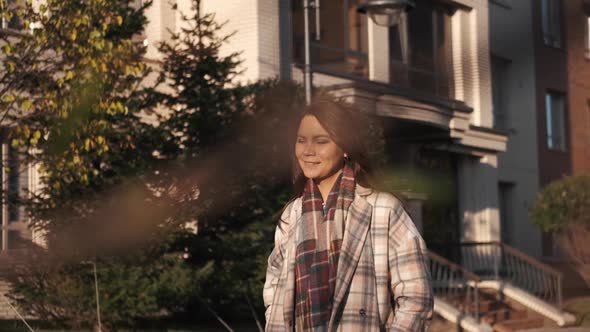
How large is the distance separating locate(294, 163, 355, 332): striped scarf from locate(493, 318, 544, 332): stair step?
16069 mm

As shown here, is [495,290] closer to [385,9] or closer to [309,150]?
[385,9]

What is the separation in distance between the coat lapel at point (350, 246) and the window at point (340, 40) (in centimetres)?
1603

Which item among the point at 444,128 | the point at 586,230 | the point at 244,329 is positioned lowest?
the point at 244,329

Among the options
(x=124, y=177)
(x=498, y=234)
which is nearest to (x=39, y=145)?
(x=124, y=177)

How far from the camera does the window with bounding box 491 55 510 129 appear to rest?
1099 inches

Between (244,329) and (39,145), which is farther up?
(39,145)

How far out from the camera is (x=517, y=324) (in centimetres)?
2056

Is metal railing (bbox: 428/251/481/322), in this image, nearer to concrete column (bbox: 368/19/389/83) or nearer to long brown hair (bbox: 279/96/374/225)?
concrete column (bbox: 368/19/389/83)

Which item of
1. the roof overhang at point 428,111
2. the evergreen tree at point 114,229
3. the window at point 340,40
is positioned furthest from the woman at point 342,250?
→ the window at point 340,40

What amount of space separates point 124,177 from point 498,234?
14823mm

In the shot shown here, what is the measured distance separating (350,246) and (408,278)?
0.81ft

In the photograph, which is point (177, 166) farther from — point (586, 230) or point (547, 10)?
point (547, 10)

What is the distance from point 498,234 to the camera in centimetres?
2591

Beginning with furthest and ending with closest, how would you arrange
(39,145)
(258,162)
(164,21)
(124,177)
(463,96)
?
(463,96)
(164,21)
(258,162)
(124,177)
(39,145)
